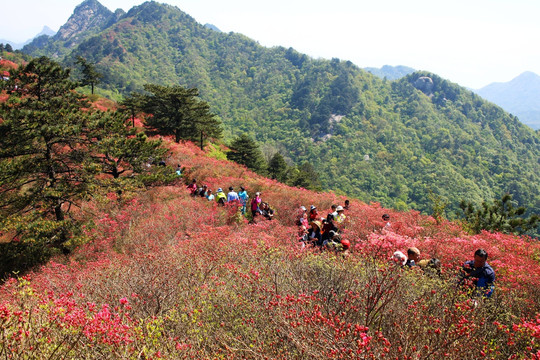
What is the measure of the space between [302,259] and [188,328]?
225 cm

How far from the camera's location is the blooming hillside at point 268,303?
2941mm

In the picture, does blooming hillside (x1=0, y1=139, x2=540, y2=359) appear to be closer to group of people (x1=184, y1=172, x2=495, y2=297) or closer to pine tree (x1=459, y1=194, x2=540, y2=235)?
group of people (x1=184, y1=172, x2=495, y2=297)

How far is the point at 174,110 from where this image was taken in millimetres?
22125

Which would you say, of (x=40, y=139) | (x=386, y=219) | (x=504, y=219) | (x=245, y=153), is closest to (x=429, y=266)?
(x=386, y=219)

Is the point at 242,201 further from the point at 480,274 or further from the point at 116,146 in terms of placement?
the point at 480,274

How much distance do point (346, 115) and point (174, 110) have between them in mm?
110283

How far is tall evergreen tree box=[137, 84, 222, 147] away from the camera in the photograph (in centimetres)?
2141

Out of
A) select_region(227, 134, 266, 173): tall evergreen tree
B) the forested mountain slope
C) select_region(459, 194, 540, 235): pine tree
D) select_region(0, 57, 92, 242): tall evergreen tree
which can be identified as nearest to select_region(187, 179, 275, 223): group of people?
select_region(0, 57, 92, 242): tall evergreen tree

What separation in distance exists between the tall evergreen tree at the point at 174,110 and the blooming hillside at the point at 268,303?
14.3 meters

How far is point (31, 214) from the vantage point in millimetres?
8516

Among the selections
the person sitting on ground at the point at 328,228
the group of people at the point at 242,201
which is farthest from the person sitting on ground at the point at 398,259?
the group of people at the point at 242,201

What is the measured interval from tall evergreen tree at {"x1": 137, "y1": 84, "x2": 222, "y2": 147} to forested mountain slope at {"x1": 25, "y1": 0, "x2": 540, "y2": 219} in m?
62.5

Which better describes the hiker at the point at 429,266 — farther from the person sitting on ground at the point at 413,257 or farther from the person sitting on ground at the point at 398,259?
the person sitting on ground at the point at 398,259

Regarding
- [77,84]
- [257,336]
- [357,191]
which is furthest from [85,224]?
[357,191]
